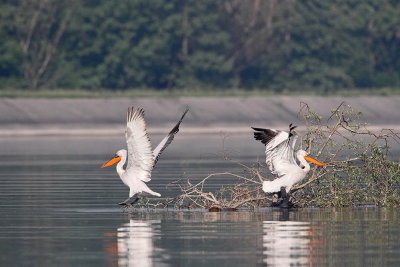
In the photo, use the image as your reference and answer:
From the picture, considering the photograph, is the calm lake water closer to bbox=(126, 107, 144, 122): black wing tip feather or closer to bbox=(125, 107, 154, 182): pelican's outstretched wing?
bbox=(125, 107, 154, 182): pelican's outstretched wing

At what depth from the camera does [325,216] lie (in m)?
18.4

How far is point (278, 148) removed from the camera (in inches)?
747

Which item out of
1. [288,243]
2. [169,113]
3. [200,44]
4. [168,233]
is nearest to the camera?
[288,243]

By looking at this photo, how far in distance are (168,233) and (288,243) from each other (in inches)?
73.5

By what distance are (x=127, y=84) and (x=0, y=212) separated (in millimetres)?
58681

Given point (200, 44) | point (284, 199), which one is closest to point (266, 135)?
point (284, 199)

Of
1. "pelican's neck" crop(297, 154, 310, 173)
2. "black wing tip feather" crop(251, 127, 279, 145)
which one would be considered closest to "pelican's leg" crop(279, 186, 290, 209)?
"pelican's neck" crop(297, 154, 310, 173)

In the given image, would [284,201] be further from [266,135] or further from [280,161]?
[266,135]

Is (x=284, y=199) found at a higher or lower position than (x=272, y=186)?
lower

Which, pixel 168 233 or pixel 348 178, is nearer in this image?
pixel 168 233

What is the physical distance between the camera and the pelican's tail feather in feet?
62.4

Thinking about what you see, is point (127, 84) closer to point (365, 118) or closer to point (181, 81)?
point (181, 81)

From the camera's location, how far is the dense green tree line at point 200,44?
76000 millimetres

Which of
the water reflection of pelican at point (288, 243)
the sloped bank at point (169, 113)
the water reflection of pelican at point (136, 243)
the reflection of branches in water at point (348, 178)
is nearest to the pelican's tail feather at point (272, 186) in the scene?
the reflection of branches in water at point (348, 178)
